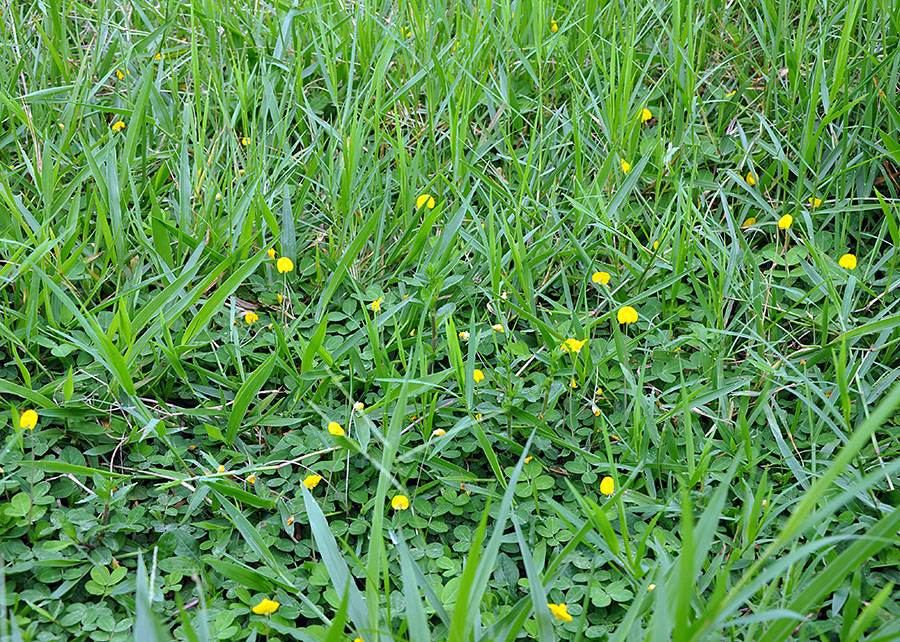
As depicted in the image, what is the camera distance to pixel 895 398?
834 mm

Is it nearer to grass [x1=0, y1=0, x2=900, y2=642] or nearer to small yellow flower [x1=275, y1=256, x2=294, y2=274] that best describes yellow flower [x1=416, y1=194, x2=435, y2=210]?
grass [x1=0, y1=0, x2=900, y2=642]

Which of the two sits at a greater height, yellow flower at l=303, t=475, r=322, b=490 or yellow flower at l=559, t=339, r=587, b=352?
yellow flower at l=559, t=339, r=587, b=352

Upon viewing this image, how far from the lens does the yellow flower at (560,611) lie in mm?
1196

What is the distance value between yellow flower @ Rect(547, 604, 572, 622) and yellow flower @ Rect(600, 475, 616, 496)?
253 mm

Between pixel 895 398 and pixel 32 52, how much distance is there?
97.9 inches

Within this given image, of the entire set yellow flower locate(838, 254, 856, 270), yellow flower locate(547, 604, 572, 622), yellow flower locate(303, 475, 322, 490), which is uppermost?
yellow flower locate(838, 254, 856, 270)

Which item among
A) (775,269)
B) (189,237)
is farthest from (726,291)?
(189,237)

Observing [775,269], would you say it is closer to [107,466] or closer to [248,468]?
[248,468]

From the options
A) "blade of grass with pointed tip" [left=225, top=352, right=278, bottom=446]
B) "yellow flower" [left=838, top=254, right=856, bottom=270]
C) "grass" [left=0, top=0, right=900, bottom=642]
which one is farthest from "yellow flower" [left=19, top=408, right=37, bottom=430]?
"yellow flower" [left=838, top=254, right=856, bottom=270]

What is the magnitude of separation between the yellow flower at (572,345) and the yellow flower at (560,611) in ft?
1.76

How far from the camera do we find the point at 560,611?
120 centimetres

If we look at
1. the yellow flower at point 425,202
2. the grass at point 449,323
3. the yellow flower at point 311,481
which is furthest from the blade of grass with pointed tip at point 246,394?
the yellow flower at point 425,202

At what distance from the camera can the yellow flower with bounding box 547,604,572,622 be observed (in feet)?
3.92

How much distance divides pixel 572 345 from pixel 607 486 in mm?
308
